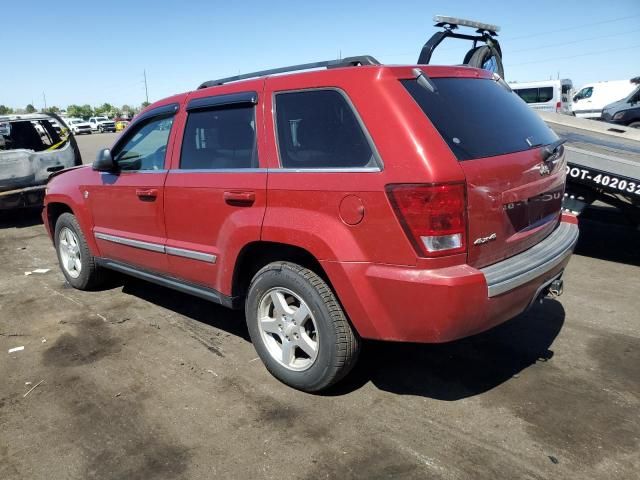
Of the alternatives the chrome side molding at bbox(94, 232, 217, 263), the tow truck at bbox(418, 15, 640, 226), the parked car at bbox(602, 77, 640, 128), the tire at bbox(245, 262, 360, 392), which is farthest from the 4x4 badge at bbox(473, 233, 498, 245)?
the parked car at bbox(602, 77, 640, 128)

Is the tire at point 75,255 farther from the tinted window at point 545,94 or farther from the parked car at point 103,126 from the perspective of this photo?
the parked car at point 103,126

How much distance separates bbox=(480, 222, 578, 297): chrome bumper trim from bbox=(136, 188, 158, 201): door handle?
95.7 inches

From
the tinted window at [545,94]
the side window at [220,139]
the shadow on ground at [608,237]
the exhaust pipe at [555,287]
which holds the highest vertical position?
the tinted window at [545,94]

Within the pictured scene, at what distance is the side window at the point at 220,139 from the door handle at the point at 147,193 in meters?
0.32

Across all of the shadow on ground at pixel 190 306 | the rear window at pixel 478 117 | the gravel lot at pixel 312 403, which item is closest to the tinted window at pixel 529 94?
the gravel lot at pixel 312 403

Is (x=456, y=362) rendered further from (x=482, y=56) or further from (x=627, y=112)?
(x=627, y=112)

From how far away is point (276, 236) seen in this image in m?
3.01

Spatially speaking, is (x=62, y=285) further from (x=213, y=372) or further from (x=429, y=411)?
(x=429, y=411)

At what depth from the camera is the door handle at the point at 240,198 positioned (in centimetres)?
316

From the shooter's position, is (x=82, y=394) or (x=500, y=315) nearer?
(x=500, y=315)

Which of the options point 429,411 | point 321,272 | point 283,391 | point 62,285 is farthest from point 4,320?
point 429,411

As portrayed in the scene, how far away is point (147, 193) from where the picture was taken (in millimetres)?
3939

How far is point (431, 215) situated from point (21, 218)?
9.45 m

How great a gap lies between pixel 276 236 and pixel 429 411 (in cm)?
131
